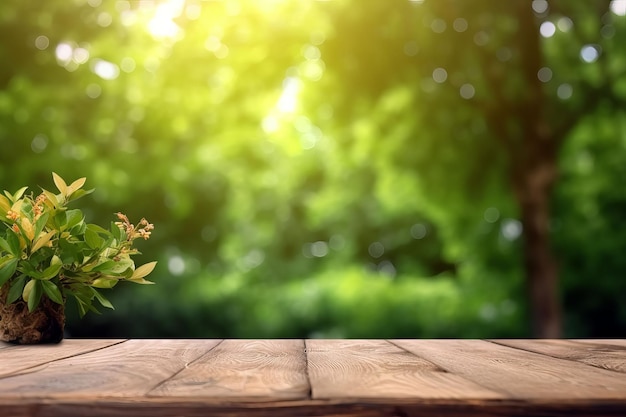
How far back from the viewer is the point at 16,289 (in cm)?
198

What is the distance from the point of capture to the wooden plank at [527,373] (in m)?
1.15

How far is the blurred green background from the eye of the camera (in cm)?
679

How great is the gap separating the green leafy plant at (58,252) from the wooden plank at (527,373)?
36.6 inches

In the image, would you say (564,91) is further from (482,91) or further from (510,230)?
(510,230)

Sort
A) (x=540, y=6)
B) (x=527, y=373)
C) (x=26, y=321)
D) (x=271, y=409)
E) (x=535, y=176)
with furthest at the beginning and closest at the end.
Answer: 1. (x=540, y=6)
2. (x=535, y=176)
3. (x=26, y=321)
4. (x=527, y=373)
5. (x=271, y=409)

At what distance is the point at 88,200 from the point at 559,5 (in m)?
5.94

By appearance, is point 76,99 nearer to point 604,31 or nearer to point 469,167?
point 469,167

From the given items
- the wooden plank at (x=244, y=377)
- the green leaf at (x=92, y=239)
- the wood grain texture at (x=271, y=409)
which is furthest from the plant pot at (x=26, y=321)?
the wood grain texture at (x=271, y=409)

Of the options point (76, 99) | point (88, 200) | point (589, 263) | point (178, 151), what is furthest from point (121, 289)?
point (589, 263)

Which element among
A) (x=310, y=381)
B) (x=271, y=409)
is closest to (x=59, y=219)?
(x=310, y=381)

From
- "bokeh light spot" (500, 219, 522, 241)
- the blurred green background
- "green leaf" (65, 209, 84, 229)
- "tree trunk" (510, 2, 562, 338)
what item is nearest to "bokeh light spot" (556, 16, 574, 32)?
the blurred green background

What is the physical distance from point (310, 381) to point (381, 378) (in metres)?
0.14

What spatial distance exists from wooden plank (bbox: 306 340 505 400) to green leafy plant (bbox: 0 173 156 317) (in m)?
0.70

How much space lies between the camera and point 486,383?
1.25 metres
